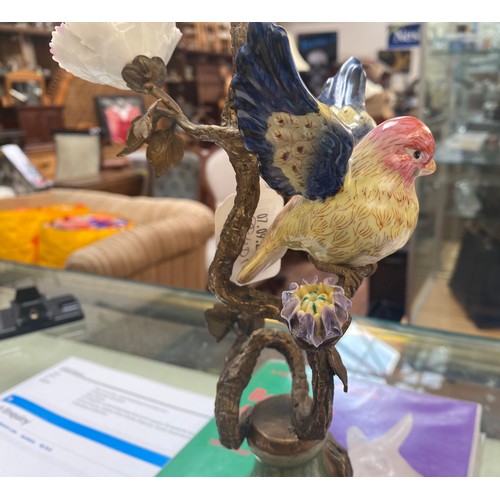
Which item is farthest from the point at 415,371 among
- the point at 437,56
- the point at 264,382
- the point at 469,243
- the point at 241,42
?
the point at 437,56

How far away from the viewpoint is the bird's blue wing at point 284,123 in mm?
361

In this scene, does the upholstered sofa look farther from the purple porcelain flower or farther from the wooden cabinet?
the wooden cabinet

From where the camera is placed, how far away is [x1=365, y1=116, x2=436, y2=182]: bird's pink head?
1.36ft

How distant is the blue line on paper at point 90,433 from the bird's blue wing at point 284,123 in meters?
0.42

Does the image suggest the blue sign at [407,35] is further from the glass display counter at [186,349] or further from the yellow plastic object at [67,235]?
the glass display counter at [186,349]

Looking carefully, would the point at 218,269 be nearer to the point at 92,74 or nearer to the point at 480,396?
the point at 92,74

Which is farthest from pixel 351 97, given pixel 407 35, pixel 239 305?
pixel 407 35

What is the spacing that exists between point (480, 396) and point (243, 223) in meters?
0.52

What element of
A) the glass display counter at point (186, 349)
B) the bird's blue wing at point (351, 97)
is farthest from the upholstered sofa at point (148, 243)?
the bird's blue wing at point (351, 97)

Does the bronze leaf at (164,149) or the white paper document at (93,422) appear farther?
the white paper document at (93,422)

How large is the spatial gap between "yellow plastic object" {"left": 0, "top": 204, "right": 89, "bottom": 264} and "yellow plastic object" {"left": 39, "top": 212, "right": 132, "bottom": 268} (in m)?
0.08

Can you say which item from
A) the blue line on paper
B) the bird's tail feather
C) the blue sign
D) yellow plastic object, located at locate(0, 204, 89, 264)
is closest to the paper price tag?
the bird's tail feather

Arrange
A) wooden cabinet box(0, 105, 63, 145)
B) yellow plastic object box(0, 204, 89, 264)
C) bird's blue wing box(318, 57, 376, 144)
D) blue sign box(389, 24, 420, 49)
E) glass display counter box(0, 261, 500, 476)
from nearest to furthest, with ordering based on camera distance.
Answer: bird's blue wing box(318, 57, 376, 144), glass display counter box(0, 261, 500, 476), yellow plastic object box(0, 204, 89, 264), blue sign box(389, 24, 420, 49), wooden cabinet box(0, 105, 63, 145)
